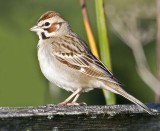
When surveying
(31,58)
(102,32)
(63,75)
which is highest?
(102,32)

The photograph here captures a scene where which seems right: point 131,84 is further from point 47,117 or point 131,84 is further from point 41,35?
point 47,117

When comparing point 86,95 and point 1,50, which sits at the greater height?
point 1,50

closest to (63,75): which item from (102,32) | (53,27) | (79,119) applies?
(53,27)

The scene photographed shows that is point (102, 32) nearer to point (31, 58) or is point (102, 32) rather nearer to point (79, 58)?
point (79, 58)

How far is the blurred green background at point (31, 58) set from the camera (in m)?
6.77

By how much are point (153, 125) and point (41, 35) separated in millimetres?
2386

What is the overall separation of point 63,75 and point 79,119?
6.34 ft

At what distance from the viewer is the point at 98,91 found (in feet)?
24.7

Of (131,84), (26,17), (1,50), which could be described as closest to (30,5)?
(26,17)

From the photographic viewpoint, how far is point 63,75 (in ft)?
16.9

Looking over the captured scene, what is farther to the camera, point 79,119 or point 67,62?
point 67,62

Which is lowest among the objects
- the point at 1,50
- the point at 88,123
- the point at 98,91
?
the point at 98,91

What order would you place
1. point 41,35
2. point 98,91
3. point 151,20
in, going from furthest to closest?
point 98,91 < point 151,20 < point 41,35

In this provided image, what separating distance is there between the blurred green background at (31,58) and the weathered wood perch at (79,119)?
303cm
